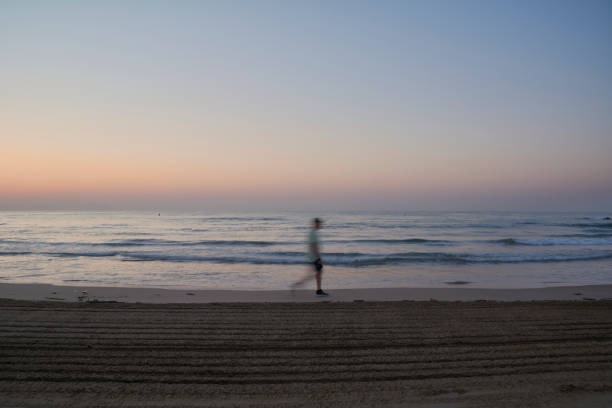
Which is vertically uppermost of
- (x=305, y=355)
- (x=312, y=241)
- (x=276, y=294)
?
(x=312, y=241)

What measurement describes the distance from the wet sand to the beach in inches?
0.7

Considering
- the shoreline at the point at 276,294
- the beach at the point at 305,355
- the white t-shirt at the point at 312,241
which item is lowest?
the shoreline at the point at 276,294

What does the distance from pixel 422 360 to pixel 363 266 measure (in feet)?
34.8

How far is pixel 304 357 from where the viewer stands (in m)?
4.66

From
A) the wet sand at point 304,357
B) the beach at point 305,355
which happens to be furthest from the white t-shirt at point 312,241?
the wet sand at point 304,357

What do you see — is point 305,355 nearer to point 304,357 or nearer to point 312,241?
point 304,357

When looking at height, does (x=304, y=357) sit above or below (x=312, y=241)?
below

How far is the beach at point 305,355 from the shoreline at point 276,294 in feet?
3.56

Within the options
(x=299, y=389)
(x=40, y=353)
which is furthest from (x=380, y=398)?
(x=40, y=353)

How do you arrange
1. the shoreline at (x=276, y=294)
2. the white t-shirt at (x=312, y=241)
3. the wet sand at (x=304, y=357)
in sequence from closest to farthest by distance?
the wet sand at (x=304, y=357) < the shoreline at (x=276, y=294) < the white t-shirt at (x=312, y=241)

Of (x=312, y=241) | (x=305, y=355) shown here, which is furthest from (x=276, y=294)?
(x=305, y=355)

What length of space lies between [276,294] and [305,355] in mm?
4934

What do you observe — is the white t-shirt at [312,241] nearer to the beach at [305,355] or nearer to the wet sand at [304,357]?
the beach at [305,355]

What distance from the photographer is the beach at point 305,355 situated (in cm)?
367
